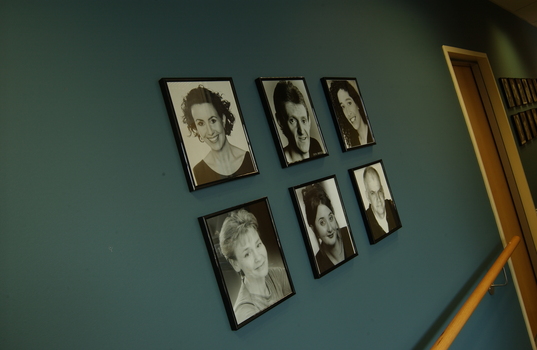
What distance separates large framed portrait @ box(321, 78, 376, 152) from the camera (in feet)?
6.29

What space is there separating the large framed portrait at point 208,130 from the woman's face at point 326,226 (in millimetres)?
318

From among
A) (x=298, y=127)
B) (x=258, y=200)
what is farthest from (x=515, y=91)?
(x=258, y=200)

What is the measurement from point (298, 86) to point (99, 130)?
854 millimetres

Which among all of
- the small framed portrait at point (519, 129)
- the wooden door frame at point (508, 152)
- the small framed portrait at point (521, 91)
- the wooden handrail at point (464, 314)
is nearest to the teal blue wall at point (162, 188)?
the wooden handrail at point (464, 314)

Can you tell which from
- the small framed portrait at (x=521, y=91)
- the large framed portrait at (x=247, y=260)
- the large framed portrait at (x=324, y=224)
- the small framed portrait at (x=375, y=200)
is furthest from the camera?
the small framed portrait at (x=521, y=91)

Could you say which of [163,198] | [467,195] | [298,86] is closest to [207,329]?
[163,198]

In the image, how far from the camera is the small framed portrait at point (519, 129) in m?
4.15

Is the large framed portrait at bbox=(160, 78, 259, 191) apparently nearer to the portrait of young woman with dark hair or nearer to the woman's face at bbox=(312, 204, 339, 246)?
the woman's face at bbox=(312, 204, 339, 246)

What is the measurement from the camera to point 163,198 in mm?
1220

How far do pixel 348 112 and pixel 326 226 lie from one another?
58 centimetres

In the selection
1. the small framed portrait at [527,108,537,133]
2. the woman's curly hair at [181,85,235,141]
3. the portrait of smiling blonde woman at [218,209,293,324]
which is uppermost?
the woman's curly hair at [181,85,235,141]

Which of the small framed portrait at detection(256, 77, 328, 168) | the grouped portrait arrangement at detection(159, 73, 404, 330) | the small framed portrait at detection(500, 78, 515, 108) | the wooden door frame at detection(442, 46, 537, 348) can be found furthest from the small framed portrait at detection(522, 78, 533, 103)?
the small framed portrait at detection(256, 77, 328, 168)

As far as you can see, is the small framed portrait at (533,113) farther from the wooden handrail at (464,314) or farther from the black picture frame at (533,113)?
the wooden handrail at (464,314)

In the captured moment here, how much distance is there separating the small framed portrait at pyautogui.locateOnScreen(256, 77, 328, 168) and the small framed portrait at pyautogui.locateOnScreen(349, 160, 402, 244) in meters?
0.25
